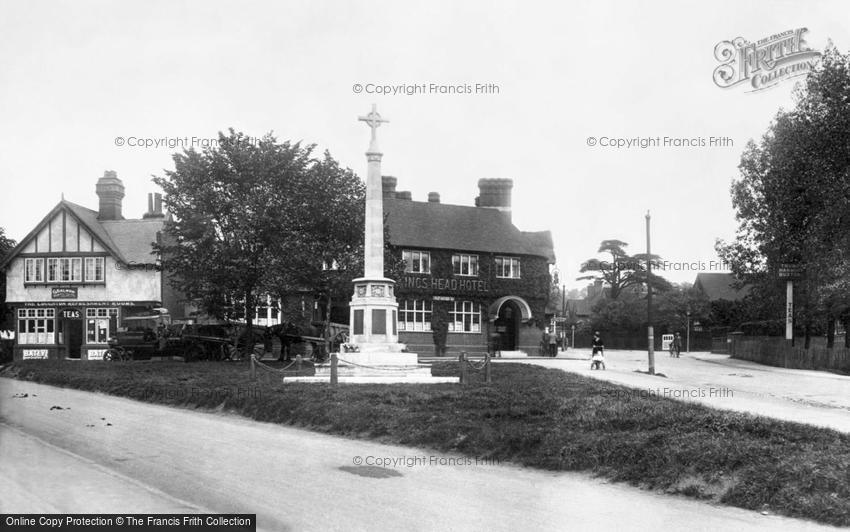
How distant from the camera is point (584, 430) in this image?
13.1 metres

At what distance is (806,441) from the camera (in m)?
11.3

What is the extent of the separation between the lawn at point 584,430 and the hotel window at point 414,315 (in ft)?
80.1

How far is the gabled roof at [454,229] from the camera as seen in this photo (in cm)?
4822

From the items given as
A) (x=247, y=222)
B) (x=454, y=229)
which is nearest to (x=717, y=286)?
(x=454, y=229)

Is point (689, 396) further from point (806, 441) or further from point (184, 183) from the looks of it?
point (184, 183)

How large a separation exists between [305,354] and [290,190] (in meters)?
9.27

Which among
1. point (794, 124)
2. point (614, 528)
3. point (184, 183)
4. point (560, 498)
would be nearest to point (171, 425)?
point (560, 498)

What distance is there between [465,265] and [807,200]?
18.7 meters

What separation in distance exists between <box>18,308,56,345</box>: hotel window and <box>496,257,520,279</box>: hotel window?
1020 inches

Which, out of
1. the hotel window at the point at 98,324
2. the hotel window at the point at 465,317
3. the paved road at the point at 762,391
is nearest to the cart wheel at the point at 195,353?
the hotel window at the point at 98,324

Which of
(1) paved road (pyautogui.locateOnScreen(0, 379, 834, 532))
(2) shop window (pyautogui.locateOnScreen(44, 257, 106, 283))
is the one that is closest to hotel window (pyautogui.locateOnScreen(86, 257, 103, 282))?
(2) shop window (pyautogui.locateOnScreen(44, 257, 106, 283))

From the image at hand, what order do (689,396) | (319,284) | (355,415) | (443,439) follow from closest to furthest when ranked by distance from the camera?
(443,439)
(355,415)
(689,396)
(319,284)

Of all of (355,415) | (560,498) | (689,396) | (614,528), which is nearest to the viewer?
(614,528)

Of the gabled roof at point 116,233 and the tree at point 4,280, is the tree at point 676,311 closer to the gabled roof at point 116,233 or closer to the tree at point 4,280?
the gabled roof at point 116,233
